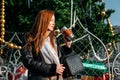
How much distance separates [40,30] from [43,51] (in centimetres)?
19

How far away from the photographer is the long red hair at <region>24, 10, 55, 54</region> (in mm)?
3611

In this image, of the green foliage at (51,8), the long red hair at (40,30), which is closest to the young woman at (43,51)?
the long red hair at (40,30)

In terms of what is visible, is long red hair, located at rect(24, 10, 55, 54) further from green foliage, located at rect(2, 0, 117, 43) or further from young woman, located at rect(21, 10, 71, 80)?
green foliage, located at rect(2, 0, 117, 43)

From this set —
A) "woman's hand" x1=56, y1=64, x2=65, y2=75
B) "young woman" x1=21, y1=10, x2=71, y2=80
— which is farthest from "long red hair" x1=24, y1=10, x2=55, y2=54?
"woman's hand" x1=56, y1=64, x2=65, y2=75

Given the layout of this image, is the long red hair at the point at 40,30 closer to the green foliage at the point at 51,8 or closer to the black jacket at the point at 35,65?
the black jacket at the point at 35,65

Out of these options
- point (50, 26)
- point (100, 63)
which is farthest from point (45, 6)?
point (50, 26)

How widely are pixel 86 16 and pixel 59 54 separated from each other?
614 inches

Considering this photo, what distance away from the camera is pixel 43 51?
11.8 feet

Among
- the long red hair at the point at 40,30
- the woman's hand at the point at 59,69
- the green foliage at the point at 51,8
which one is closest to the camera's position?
the woman's hand at the point at 59,69

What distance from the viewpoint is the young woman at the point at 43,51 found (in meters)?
3.49

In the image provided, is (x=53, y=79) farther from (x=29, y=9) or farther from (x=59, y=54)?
(x=29, y=9)

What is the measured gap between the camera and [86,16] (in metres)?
19.2

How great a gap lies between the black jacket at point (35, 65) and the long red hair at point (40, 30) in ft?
0.17

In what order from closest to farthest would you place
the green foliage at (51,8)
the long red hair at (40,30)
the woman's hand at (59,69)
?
the woman's hand at (59,69), the long red hair at (40,30), the green foliage at (51,8)
